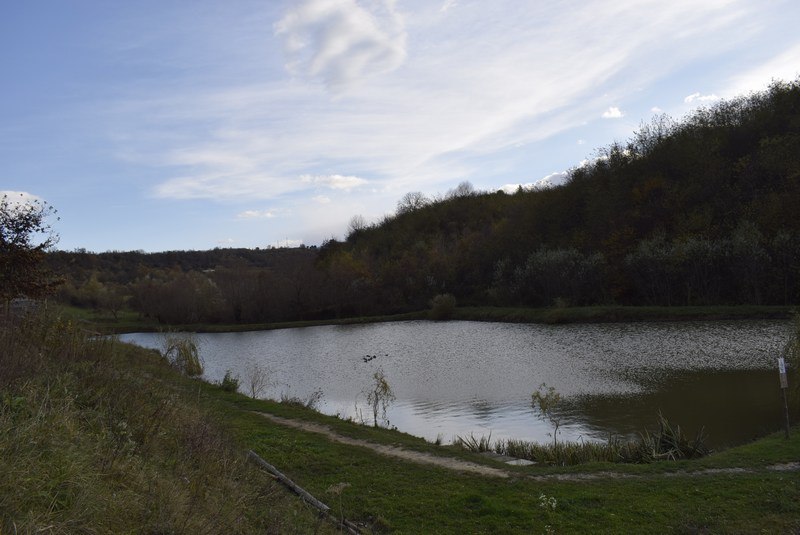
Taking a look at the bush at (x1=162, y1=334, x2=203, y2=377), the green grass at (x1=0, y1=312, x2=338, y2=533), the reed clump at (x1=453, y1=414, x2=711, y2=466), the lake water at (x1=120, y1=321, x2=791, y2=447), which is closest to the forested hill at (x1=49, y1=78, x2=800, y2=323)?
the bush at (x1=162, y1=334, x2=203, y2=377)

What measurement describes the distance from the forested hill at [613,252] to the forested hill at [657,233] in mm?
111

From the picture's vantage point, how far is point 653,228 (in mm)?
45875

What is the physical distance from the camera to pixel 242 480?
21.7 feet

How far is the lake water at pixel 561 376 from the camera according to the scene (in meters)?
14.8

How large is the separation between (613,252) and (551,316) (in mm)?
9235

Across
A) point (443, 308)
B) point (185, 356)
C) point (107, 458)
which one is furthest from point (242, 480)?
point (443, 308)

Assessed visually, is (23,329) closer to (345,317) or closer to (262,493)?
(262,493)

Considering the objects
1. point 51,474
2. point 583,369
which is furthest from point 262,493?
point 583,369

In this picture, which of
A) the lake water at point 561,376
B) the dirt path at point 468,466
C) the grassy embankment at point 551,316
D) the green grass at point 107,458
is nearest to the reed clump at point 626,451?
the dirt path at point 468,466

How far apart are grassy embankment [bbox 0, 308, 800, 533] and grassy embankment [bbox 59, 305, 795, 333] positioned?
10.5 meters

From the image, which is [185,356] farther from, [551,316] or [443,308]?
[443,308]

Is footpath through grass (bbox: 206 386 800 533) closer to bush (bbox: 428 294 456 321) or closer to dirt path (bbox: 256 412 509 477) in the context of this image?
dirt path (bbox: 256 412 509 477)

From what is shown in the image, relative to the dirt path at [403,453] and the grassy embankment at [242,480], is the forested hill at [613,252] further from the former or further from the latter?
the grassy embankment at [242,480]

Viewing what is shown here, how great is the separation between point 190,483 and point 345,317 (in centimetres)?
5907
